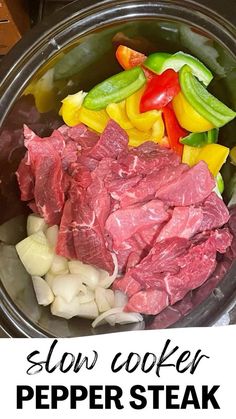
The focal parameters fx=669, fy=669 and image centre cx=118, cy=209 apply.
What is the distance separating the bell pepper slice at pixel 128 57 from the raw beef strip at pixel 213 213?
441 mm

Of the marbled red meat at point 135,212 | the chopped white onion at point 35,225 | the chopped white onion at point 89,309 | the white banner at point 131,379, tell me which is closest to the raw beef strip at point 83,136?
the marbled red meat at point 135,212

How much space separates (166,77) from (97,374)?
2.64 feet

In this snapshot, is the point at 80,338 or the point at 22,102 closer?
the point at 80,338

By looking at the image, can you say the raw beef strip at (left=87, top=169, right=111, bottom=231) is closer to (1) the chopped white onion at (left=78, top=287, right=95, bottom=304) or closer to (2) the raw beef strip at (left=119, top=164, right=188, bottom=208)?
(2) the raw beef strip at (left=119, top=164, right=188, bottom=208)

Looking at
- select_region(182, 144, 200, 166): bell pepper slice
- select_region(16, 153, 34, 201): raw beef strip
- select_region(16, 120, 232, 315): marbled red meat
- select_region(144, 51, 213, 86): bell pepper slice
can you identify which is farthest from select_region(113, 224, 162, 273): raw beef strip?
select_region(144, 51, 213, 86): bell pepper slice

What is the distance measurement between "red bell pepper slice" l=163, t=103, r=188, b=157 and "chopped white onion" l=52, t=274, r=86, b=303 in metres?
0.46

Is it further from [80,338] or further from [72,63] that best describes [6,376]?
[72,63]

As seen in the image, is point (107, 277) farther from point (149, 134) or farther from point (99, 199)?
point (149, 134)

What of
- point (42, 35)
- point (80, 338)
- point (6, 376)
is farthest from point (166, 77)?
point (6, 376)

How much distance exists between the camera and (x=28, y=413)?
1490 millimetres

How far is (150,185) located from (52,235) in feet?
1.01

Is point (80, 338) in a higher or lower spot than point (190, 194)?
lower

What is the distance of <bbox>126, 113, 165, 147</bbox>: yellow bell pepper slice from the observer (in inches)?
72.6

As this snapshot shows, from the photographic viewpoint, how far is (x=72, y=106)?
1905 mm
